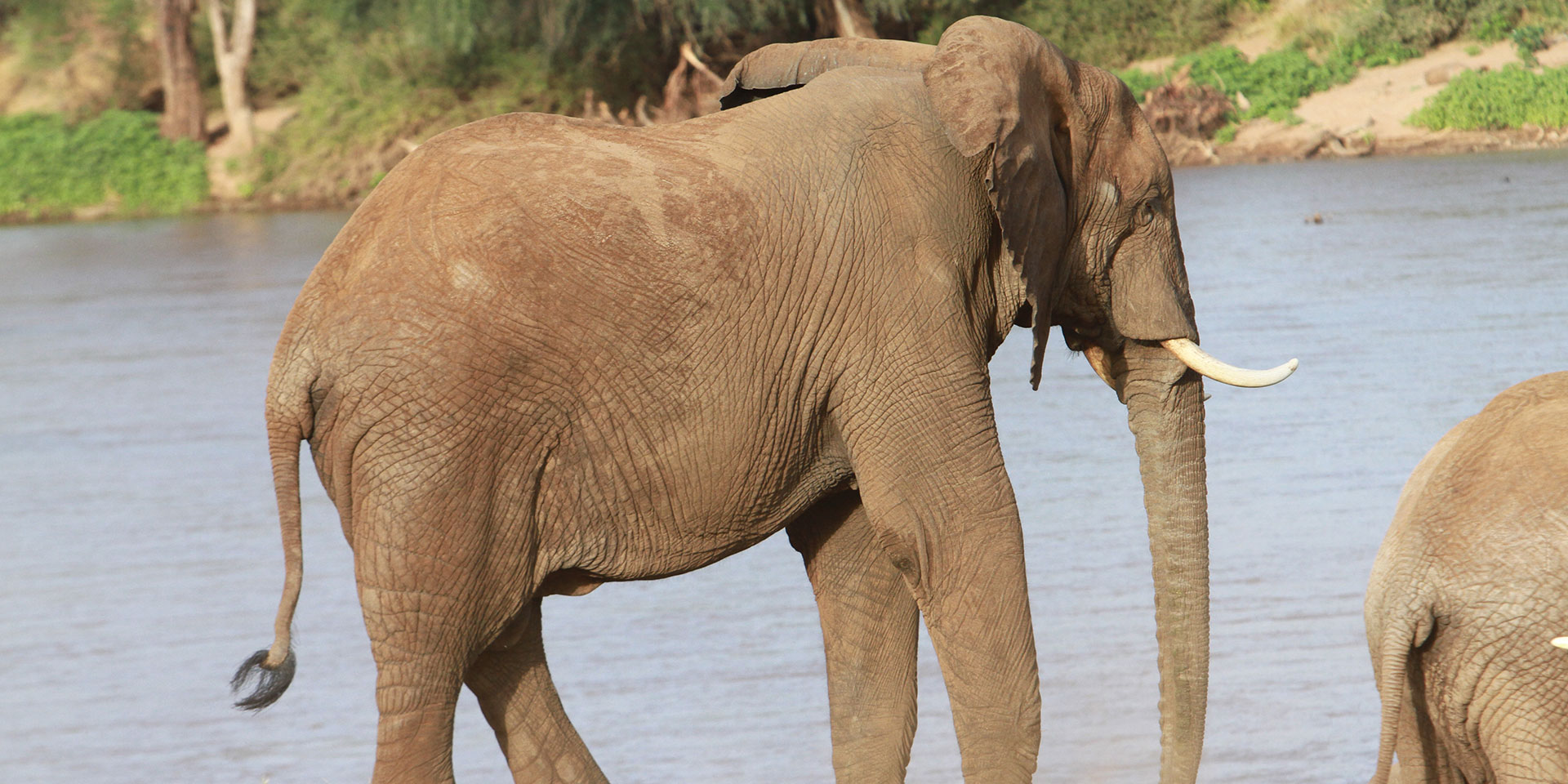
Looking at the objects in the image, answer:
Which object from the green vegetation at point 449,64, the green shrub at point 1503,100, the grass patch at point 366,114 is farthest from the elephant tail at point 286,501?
the grass patch at point 366,114

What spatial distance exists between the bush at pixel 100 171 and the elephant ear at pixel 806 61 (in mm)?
30097

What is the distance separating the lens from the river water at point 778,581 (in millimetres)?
5781

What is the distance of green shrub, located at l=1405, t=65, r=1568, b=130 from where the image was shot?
23.2 meters

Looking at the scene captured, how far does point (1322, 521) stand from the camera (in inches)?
299

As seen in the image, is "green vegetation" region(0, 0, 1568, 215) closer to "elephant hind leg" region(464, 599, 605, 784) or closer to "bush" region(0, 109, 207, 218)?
"bush" region(0, 109, 207, 218)

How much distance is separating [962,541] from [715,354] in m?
0.69

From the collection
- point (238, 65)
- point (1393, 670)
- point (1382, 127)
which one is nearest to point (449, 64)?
point (238, 65)

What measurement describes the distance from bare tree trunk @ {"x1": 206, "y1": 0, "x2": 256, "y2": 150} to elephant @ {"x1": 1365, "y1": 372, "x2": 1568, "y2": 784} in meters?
31.4

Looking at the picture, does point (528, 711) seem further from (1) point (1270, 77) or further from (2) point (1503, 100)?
(1) point (1270, 77)

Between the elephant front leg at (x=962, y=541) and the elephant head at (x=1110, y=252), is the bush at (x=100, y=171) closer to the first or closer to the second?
the elephant head at (x=1110, y=252)

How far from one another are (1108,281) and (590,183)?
1.34m

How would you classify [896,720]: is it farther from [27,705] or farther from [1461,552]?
[27,705]

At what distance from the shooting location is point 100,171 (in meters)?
33.6

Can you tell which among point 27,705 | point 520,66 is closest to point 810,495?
point 27,705
